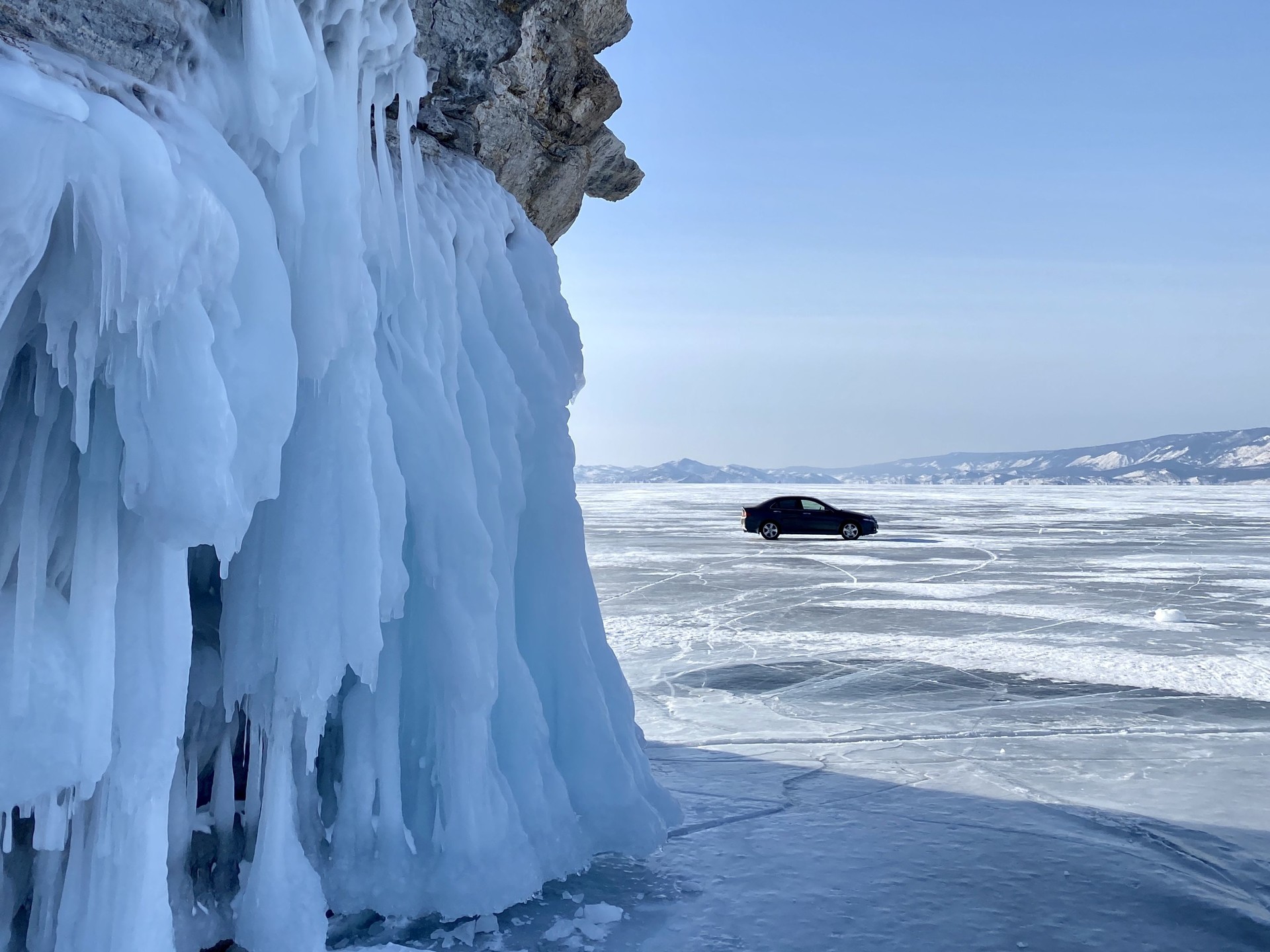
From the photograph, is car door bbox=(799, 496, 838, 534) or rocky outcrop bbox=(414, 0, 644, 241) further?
car door bbox=(799, 496, 838, 534)

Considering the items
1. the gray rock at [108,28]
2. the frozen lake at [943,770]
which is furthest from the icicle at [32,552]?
the frozen lake at [943,770]

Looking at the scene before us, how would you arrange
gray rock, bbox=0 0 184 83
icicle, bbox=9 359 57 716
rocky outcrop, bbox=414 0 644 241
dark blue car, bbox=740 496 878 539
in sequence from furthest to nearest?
1. dark blue car, bbox=740 496 878 539
2. rocky outcrop, bbox=414 0 644 241
3. gray rock, bbox=0 0 184 83
4. icicle, bbox=9 359 57 716

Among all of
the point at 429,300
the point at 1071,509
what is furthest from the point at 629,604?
the point at 1071,509

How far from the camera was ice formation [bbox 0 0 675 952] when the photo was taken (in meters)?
2.80

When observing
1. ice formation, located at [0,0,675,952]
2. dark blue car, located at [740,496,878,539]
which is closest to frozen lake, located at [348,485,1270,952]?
ice formation, located at [0,0,675,952]

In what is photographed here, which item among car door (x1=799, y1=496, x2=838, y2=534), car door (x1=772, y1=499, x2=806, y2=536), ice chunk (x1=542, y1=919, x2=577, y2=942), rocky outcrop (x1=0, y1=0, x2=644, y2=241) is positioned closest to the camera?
rocky outcrop (x1=0, y1=0, x2=644, y2=241)

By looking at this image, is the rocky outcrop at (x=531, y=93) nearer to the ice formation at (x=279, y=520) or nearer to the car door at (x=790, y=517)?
the ice formation at (x=279, y=520)

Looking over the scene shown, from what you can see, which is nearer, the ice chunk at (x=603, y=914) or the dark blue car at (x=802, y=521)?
the ice chunk at (x=603, y=914)

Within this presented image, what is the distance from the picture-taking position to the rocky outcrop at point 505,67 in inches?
123

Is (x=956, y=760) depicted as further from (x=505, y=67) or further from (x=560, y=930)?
(x=505, y=67)

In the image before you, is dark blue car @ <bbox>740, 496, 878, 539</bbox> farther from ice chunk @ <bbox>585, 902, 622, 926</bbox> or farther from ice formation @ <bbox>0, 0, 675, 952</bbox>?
ice chunk @ <bbox>585, 902, 622, 926</bbox>

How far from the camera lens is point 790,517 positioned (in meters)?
25.1

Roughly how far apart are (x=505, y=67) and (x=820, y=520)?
66.4 ft

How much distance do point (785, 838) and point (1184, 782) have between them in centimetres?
275
